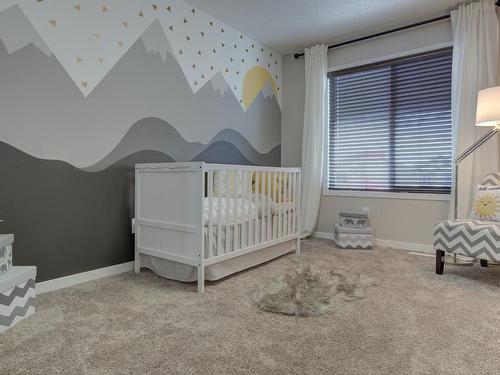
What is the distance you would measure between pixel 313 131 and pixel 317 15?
1.16m

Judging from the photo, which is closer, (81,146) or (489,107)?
(81,146)

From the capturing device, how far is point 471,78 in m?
2.76

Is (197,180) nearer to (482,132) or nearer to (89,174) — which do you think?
(89,174)

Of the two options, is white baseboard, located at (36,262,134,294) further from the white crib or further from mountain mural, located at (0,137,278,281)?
the white crib

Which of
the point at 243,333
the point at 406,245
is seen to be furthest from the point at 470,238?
the point at 243,333

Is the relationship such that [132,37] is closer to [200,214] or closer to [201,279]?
[200,214]

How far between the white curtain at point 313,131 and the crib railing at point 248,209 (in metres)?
0.78

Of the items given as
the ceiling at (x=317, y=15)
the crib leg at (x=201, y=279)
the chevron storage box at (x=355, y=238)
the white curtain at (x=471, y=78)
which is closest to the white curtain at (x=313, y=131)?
the ceiling at (x=317, y=15)

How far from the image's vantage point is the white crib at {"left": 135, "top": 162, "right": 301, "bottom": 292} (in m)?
1.99

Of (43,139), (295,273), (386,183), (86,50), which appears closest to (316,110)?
(386,183)

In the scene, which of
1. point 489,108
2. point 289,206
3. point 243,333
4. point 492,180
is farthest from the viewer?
point 289,206

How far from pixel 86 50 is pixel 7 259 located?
1360 millimetres

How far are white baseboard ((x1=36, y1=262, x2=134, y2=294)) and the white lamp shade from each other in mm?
2754

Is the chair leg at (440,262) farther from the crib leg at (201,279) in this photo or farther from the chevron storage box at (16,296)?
the chevron storage box at (16,296)
